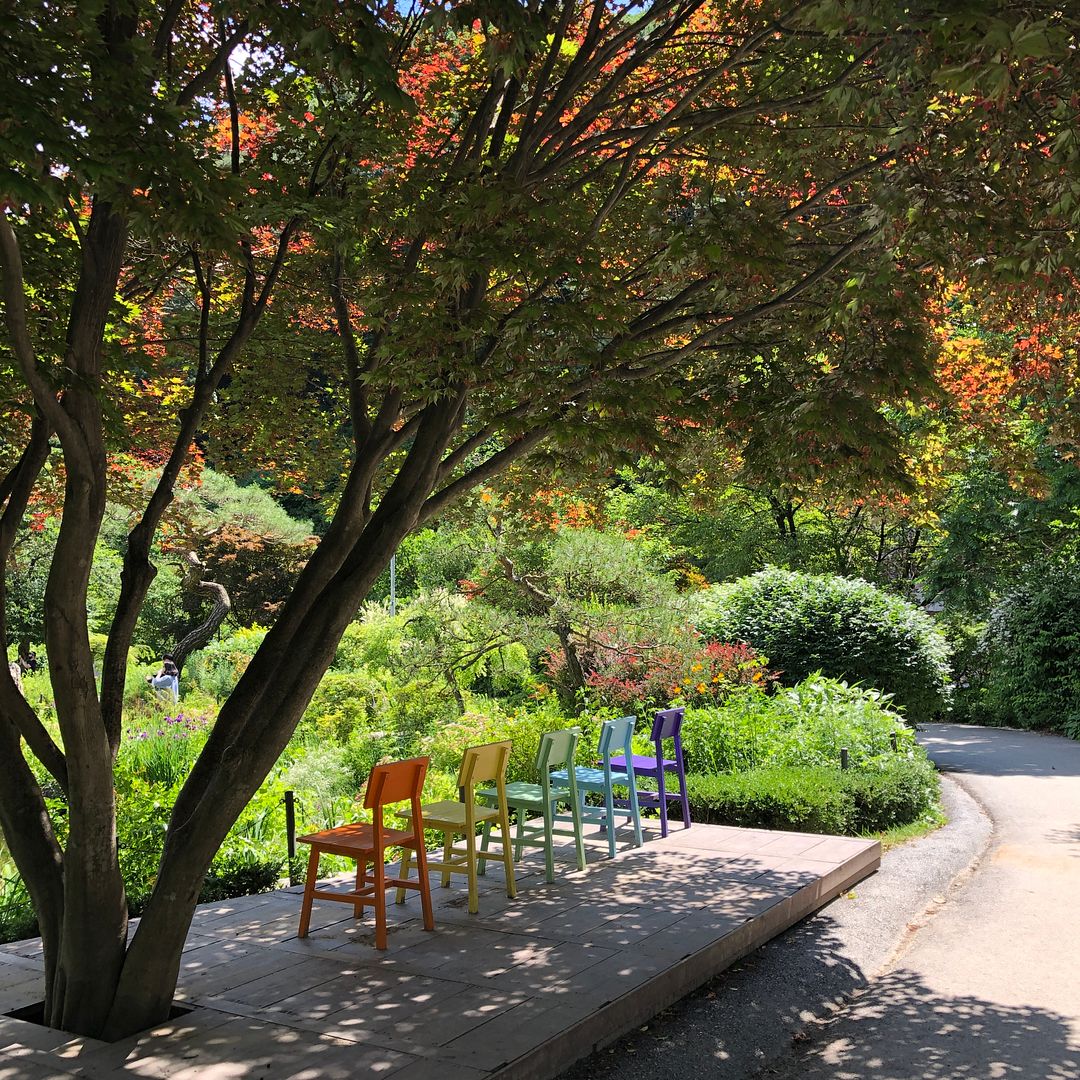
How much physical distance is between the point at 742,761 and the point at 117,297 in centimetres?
728

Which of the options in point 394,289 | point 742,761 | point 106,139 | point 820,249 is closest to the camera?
point 106,139

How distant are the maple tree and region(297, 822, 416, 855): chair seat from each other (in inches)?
40.7

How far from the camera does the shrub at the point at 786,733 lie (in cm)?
1036

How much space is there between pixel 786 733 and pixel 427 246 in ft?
21.0

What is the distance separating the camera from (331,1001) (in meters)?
4.71

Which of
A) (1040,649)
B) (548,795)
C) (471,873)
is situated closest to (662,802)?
(548,795)

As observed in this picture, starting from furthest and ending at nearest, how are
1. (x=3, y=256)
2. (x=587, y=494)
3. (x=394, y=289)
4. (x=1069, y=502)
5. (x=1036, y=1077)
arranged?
(x=1069, y=502), (x=587, y=494), (x=394, y=289), (x=1036, y=1077), (x=3, y=256)

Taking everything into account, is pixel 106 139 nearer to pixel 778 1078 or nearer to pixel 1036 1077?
pixel 778 1078

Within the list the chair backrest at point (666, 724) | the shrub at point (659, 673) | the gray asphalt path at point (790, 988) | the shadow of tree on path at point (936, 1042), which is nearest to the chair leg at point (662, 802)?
the chair backrest at point (666, 724)

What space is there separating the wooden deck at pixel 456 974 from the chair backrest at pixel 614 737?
79cm

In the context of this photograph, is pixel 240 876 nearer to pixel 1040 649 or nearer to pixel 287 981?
pixel 287 981

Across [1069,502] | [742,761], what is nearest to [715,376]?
[742,761]

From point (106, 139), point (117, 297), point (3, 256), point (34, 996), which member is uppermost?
point (117, 297)

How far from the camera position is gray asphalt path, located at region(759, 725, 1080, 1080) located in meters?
4.46
